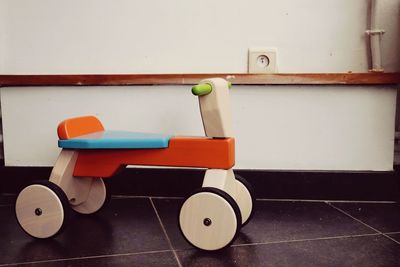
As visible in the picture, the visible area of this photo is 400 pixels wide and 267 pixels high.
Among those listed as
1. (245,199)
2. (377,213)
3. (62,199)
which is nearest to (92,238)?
(62,199)

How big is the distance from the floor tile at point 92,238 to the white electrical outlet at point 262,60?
0.49 meters

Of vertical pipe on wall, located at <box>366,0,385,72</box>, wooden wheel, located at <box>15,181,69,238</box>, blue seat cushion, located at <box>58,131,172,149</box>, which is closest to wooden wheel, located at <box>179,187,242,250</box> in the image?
blue seat cushion, located at <box>58,131,172,149</box>

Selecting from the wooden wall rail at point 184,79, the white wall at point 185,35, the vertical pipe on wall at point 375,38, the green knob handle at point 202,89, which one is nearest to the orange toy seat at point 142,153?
the green knob handle at point 202,89

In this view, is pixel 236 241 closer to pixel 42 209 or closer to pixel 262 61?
pixel 42 209

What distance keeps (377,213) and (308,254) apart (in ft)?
1.19

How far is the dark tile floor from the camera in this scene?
757 mm

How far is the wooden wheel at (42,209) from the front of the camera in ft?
2.74

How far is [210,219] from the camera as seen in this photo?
0.76 m

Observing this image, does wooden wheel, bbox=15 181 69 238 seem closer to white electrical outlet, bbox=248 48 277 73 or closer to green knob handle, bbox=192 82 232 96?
green knob handle, bbox=192 82 232 96

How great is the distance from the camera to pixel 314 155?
1.14m

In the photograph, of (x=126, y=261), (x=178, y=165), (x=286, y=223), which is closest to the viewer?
(x=126, y=261)

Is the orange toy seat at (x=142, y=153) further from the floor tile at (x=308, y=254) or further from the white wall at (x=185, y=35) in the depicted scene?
the white wall at (x=185, y=35)

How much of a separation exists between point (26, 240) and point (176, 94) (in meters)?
0.54

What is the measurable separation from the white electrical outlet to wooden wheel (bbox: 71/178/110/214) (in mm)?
518
